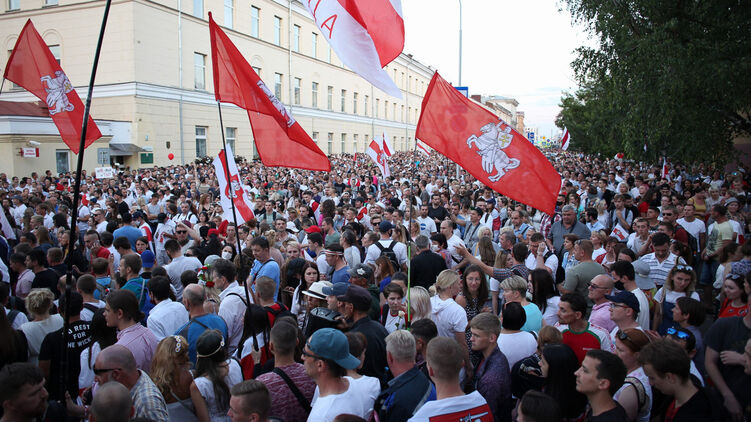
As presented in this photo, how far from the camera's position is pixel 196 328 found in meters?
4.26

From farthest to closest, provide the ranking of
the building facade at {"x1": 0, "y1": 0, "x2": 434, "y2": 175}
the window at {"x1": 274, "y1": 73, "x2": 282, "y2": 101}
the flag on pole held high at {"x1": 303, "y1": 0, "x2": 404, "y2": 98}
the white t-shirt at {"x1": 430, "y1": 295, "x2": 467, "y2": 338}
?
the window at {"x1": 274, "y1": 73, "x2": 282, "y2": 101} < the building facade at {"x1": 0, "y1": 0, "x2": 434, "y2": 175} < the flag on pole held high at {"x1": 303, "y1": 0, "x2": 404, "y2": 98} < the white t-shirt at {"x1": 430, "y1": 295, "x2": 467, "y2": 338}

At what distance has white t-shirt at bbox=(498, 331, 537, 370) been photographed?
393 centimetres

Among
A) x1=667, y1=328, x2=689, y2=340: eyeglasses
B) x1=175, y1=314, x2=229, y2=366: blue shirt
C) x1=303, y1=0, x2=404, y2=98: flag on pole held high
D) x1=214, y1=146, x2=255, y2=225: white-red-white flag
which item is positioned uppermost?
x1=303, y1=0, x2=404, y2=98: flag on pole held high

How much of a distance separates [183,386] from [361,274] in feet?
7.73

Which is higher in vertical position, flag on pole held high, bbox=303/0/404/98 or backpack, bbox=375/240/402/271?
flag on pole held high, bbox=303/0/404/98

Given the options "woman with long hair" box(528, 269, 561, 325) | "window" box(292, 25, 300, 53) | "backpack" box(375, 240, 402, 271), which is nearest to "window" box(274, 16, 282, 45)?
"window" box(292, 25, 300, 53)

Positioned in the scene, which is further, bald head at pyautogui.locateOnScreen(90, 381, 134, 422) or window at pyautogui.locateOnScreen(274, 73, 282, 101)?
window at pyautogui.locateOnScreen(274, 73, 282, 101)

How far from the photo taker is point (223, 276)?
5273 millimetres

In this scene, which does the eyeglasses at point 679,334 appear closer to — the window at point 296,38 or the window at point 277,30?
the window at point 277,30

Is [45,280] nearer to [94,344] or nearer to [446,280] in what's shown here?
[94,344]

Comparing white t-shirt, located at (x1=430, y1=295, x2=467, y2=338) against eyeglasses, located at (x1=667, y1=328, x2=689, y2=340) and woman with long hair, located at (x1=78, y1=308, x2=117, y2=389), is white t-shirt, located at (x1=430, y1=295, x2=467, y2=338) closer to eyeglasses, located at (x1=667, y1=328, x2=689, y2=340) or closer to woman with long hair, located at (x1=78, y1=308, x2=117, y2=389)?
eyeglasses, located at (x1=667, y1=328, x2=689, y2=340)

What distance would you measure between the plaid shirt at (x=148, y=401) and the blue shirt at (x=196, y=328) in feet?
3.25

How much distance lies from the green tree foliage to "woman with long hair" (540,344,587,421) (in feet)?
32.3

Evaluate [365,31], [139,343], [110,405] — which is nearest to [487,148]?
[365,31]
